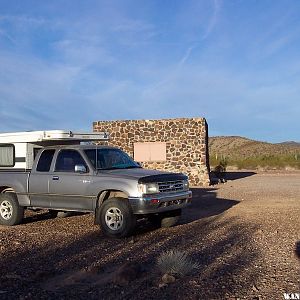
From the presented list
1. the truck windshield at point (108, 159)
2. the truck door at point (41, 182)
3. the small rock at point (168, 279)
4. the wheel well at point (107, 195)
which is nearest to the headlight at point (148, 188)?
the wheel well at point (107, 195)

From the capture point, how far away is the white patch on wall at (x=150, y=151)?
26.5 m

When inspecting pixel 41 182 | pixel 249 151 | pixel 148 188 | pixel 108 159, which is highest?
pixel 249 151

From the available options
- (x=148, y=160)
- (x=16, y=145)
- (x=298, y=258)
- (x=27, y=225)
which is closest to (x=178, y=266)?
(x=298, y=258)

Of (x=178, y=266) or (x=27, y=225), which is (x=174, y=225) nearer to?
(x=27, y=225)

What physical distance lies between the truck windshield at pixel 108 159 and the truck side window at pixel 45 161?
101 cm

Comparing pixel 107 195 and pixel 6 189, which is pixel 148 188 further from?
pixel 6 189

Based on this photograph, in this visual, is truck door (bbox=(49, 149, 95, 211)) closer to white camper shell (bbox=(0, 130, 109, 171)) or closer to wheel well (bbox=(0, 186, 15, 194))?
white camper shell (bbox=(0, 130, 109, 171))

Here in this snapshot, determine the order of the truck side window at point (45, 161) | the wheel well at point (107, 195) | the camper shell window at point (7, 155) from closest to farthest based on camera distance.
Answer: the wheel well at point (107, 195) → the truck side window at point (45, 161) → the camper shell window at point (7, 155)

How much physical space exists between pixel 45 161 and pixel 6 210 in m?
1.69

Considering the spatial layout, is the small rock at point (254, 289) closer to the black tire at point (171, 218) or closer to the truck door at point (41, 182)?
the black tire at point (171, 218)

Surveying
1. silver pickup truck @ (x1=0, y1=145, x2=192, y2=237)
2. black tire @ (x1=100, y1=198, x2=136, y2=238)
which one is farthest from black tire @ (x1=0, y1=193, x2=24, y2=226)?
black tire @ (x1=100, y1=198, x2=136, y2=238)

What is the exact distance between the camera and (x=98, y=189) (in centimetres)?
1082

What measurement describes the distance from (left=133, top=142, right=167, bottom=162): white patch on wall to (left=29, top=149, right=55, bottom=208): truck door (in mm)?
14737

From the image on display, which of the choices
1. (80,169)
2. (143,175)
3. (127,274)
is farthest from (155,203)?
(127,274)
